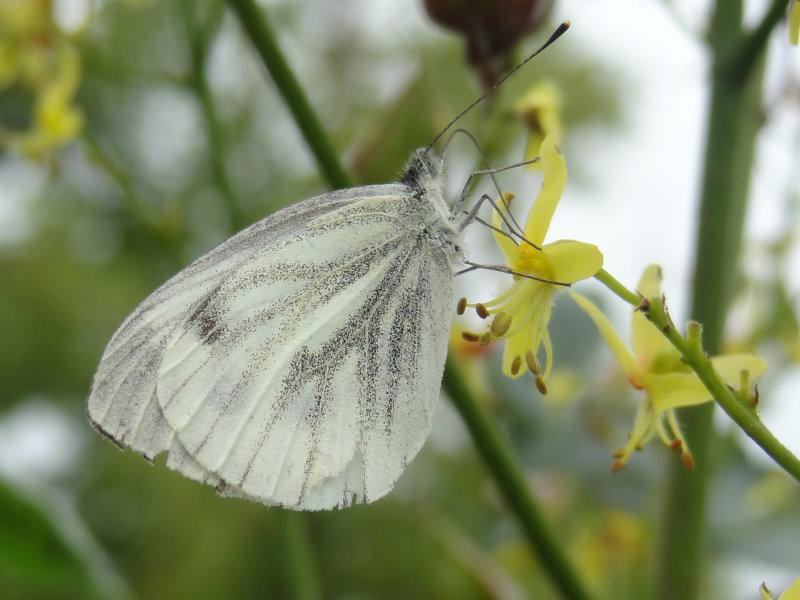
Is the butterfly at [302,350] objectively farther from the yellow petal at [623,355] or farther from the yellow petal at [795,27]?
the yellow petal at [795,27]

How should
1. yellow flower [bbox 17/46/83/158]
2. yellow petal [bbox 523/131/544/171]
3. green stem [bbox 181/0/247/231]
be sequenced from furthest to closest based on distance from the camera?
yellow flower [bbox 17/46/83/158] → green stem [bbox 181/0/247/231] → yellow petal [bbox 523/131/544/171]

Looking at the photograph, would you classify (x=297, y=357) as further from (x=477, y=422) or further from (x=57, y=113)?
(x=57, y=113)

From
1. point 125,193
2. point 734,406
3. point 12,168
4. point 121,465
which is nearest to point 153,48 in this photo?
point 12,168

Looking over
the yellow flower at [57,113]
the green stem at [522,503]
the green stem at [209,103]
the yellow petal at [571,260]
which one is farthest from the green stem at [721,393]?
the yellow flower at [57,113]

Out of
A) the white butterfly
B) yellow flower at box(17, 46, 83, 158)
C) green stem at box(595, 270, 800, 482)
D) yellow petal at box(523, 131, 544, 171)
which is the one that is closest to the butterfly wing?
the white butterfly

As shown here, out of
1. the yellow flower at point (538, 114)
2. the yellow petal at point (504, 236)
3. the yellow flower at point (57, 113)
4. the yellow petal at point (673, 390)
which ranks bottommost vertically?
the yellow petal at point (673, 390)

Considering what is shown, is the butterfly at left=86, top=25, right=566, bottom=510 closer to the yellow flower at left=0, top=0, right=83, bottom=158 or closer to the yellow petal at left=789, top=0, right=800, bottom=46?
the yellow petal at left=789, top=0, right=800, bottom=46
